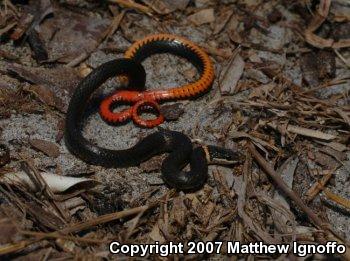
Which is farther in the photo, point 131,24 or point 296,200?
point 131,24

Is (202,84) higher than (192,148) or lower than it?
higher

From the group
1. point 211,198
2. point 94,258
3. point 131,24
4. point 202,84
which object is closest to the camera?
point 94,258

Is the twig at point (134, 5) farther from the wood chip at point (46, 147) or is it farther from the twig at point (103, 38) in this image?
the wood chip at point (46, 147)

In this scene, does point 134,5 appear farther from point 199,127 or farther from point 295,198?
point 295,198

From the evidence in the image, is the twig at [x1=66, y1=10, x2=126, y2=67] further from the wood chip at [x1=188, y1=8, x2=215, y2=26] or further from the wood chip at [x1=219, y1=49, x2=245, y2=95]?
the wood chip at [x1=219, y1=49, x2=245, y2=95]

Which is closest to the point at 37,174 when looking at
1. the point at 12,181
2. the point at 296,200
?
the point at 12,181

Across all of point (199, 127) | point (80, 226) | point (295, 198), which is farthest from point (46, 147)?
point (295, 198)

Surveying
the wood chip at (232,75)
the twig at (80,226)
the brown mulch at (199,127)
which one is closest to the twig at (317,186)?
the brown mulch at (199,127)

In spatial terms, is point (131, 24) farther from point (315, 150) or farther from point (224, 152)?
point (315, 150)
